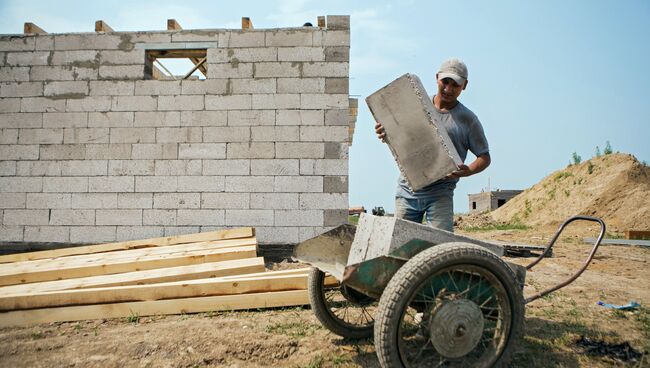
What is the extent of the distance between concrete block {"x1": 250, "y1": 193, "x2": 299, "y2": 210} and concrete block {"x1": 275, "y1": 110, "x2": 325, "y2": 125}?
1.06 m

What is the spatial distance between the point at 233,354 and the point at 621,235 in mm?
13817

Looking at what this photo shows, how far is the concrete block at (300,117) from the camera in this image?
5820 mm

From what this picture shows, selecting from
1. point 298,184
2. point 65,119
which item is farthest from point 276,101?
point 65,119

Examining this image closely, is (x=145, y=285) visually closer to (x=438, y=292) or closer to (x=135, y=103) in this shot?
(x=438, y=292)

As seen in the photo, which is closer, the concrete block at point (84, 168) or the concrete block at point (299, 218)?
the concrete block at point (299, 218)

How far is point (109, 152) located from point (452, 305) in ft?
18.1

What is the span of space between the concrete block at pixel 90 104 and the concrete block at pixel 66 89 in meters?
0.09

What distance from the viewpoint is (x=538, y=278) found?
5.18 meters

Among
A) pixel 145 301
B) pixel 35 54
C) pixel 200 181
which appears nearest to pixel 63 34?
pixel 35 54

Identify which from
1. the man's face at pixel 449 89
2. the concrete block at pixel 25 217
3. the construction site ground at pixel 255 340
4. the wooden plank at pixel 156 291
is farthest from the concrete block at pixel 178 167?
the man's face at pixel 449 89

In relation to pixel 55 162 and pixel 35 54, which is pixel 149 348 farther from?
pixel 35 54

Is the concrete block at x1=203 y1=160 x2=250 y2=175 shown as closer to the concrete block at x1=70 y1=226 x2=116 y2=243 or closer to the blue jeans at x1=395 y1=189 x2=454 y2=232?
the concrete block at x1=70 y1=226 x2=116 y2=243

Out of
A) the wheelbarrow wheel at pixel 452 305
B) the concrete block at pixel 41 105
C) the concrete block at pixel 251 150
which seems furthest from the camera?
the concrete block at pixel 41 105

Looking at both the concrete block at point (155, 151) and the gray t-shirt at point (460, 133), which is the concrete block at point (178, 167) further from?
the gray t-shirt at point (460, 133)
